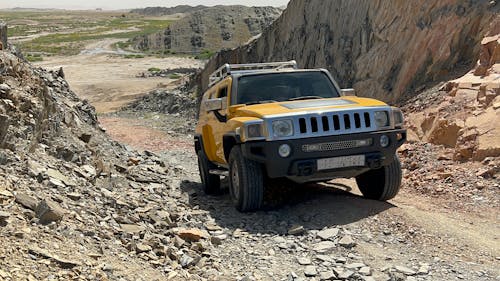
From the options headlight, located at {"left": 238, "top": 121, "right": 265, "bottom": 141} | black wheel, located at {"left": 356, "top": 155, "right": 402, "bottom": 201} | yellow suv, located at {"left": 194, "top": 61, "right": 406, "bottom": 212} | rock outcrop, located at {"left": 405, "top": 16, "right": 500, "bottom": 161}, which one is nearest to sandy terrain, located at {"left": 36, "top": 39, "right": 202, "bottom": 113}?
rock outcrop, located at {"left": 405, "top": 16, "right": 500, "bottom": 161}

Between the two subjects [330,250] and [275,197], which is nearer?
[330,250]

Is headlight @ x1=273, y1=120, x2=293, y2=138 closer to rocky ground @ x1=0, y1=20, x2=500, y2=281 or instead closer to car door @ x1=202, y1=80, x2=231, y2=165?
rocky ground @ x1=0, y1=20, x2=500, y2=281

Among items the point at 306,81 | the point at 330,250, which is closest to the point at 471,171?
the point at 306,81

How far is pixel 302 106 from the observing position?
7.36 meters

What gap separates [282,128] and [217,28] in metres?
72.6

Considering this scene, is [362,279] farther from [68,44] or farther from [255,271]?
[68,44]

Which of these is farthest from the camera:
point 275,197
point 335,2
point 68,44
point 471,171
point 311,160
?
point 68,44

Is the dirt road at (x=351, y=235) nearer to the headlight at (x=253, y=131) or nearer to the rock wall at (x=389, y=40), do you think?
the headlight at (x=253, y=131)

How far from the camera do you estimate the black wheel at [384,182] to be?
7844mm

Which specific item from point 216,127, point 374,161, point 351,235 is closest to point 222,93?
point 216,127

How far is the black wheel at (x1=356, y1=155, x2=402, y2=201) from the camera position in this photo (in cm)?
784

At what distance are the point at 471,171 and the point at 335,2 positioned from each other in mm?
12425

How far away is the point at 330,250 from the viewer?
6117 millimetres

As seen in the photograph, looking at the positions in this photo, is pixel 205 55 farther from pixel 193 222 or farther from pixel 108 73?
pixel 193 222
